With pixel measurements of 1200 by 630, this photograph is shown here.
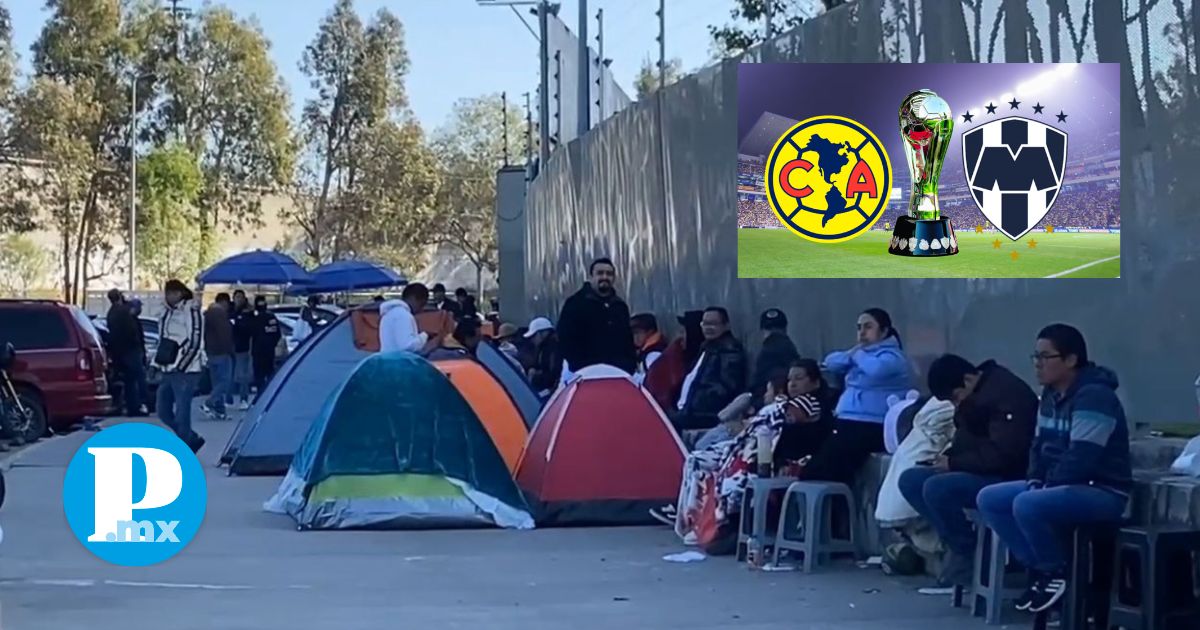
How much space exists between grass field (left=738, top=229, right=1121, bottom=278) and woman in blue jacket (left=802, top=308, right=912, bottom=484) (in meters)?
0.70

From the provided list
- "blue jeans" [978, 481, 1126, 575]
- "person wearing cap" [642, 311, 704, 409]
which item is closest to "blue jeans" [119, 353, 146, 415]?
"person wearing cap" [642, 311, 704, 409]

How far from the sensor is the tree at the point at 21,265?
64.9 meters

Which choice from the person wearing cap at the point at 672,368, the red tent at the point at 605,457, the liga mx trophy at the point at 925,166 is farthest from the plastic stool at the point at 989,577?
the person wearing cap at the point at 672,368

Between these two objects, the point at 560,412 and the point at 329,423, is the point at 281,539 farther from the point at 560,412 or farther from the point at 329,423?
the point at 560,412

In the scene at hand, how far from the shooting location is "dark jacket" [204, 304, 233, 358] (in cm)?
2477

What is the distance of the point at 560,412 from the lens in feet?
43.9

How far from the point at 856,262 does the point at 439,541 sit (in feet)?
11.8

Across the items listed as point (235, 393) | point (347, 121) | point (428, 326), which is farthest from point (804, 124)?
point (347, 121)

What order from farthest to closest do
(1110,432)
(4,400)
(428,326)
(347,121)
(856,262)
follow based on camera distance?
1. (347,121)
2. (4,400)
3. (428,326)
4. (856,262)
5. (1110,432)

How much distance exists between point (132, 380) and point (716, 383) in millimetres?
13036

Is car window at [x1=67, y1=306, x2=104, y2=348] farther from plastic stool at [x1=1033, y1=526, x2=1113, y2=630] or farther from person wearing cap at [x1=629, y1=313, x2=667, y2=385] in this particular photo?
plastic stool at [x1=1033, y1=526, x2=1113, y2=630]

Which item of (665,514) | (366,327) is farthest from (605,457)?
(366,327)

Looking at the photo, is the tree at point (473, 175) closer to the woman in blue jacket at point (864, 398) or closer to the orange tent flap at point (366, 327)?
the orange tent flap at point (366, 327)
